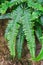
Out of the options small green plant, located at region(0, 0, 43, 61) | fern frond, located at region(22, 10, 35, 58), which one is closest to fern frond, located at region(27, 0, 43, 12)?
small green plant, located at region(0, 0, 43, 61)

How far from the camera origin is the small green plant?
2.42m

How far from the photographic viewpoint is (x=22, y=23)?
2488 mm

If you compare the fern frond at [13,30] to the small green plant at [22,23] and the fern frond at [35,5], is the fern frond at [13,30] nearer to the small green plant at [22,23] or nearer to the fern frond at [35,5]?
the small green plant at [22,23]

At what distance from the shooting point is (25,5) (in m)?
2.61

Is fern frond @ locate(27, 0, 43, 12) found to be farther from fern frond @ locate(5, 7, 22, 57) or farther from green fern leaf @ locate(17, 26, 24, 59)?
green fern leaf @ locate(17, 26, 24, 59)

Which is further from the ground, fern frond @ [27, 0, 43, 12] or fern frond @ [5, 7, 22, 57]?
fern frond @ [27, 0, 43, 12]

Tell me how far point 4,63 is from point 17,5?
91 cm

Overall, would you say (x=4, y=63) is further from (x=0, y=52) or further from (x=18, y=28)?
(x=18, y=28)

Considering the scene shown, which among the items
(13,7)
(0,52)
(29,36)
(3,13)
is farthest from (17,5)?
(0,52)

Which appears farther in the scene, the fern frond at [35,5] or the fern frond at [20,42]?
the fern frond at [20,42]

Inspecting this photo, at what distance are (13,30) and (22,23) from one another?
0.16m

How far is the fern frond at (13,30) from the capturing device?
241 cm

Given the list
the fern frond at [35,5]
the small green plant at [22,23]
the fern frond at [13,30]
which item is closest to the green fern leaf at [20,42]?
the small green plant at [22,23]

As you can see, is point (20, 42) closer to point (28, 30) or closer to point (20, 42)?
point (20, 42)
